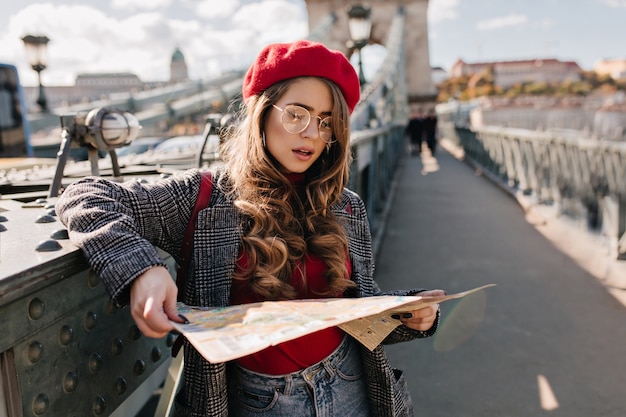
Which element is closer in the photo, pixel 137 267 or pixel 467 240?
pixel 137 267

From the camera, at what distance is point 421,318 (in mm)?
1193

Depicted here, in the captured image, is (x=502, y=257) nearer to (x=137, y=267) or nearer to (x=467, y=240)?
(x=467, y=240)

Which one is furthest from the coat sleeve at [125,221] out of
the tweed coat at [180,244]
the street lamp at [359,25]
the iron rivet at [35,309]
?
the street lamp at [359,25]

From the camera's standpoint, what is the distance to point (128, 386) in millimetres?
1229

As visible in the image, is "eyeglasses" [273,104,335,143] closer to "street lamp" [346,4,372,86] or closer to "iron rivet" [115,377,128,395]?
"iron rivet" [115,377,128,395]

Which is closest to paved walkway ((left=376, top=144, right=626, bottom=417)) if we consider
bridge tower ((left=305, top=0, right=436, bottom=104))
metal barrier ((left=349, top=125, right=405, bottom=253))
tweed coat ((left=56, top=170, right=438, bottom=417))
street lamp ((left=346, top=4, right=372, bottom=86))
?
metal barrier ((left=349, top=125, right=405, bottom=253))

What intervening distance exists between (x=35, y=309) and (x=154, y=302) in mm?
204

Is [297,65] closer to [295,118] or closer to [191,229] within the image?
[295,118]

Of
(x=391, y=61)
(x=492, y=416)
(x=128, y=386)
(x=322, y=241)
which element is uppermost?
(x=391, y=61)

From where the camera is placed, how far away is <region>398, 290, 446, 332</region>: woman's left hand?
1.19 meters

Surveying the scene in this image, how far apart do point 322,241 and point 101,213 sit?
1.57 ft

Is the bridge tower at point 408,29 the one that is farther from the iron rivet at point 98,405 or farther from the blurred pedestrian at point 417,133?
the iron rivet at point 98,405

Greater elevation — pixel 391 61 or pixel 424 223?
pixel 391 61

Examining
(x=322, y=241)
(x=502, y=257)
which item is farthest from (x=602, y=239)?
(x=322, y=241)
